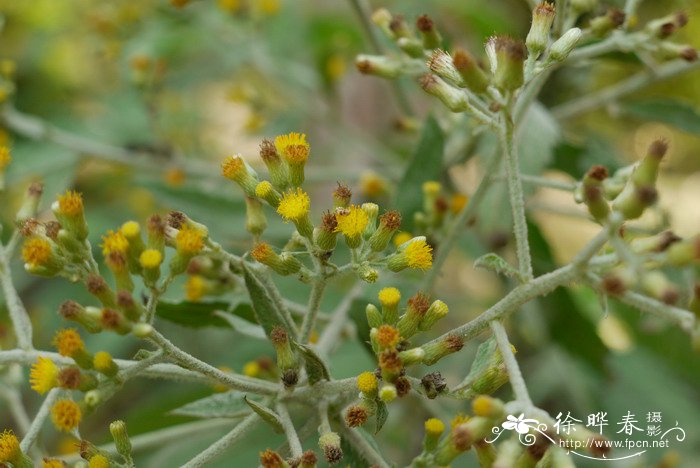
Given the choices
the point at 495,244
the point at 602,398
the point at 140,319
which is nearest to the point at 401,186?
the point at 495,244

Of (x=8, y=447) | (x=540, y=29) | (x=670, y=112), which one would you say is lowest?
(x=8, y=447)

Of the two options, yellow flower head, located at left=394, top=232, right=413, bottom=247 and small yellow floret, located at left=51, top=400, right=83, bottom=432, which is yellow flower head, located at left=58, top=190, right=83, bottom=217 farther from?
yellow flower head, located at left=394, top=232, right=413, bottom=247

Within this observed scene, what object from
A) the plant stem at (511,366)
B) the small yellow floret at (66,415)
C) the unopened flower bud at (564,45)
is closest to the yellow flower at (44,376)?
the small yellow floret at (66,415)

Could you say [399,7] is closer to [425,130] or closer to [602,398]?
[425,130]

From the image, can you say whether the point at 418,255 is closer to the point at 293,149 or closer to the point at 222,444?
the point at 293,149

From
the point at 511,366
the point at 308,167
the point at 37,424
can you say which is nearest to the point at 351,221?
the point at 511,366

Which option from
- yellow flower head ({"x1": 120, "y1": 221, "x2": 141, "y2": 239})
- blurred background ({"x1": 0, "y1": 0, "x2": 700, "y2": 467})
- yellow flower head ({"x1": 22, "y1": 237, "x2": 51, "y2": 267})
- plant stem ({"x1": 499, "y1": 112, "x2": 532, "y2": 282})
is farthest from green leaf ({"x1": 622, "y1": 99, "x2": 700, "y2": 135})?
yellow flower head ({"x1": 22, "y1": 237, "x2": 51, "y2": 267})
